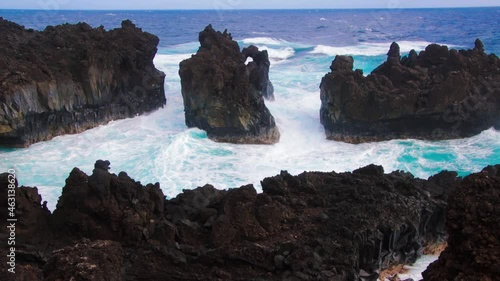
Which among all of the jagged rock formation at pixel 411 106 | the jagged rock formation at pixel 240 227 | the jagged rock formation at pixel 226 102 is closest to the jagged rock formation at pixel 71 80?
the jagged rock formation at pixel 226 102

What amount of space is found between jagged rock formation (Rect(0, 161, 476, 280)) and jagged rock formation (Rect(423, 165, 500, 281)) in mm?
2544

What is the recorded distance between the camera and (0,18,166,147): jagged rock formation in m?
19.3

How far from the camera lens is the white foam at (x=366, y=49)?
48.3 m

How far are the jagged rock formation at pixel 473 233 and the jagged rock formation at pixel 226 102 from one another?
1406cm

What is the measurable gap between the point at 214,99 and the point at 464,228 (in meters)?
15.0

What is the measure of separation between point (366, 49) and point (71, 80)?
37244mm

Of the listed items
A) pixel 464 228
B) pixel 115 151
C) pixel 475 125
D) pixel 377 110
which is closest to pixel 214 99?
pixel 115 151

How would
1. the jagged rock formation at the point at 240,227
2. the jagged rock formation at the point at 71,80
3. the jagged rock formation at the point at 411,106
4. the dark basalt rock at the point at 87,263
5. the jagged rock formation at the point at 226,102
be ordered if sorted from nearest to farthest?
the dark basalt rock at the point at 87,263, the jagged rock formation at the point at 240,227, the jagged rock formation at the point at 71,80, the jagged rock formation at the point at 411,106, the jagged rock formation at the point at 226,102

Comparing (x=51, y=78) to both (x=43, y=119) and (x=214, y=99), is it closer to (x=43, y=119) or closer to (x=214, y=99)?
(x=43, y=119)

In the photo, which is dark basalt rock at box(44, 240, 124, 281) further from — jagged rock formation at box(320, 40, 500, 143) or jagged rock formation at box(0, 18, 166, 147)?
jagged rock formation at box(320, 40, 500, 143)

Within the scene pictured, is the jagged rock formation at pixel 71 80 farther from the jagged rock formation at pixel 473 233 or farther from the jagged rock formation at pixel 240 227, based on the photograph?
the jagged rock formation at pixel 473 233

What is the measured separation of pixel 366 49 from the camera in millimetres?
51875

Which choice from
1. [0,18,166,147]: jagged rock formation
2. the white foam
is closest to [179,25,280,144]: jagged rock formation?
[0,18,166,147]: jagged rock formation

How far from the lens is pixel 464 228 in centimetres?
640
